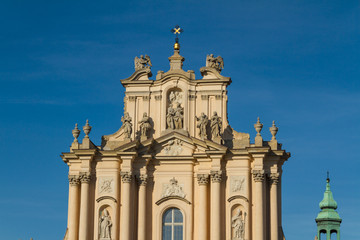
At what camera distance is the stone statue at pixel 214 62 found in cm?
3881

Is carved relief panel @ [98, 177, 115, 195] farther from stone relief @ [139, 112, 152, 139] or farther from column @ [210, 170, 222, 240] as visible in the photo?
column @ [210, 170, 222, 240]

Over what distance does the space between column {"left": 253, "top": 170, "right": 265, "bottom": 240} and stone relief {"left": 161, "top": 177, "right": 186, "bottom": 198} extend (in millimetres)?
2950

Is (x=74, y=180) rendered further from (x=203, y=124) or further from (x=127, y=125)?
(x=203, y=124)

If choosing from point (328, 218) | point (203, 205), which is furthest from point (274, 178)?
point (328, 218)

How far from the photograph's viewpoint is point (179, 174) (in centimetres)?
3756

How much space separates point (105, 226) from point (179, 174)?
143 inches

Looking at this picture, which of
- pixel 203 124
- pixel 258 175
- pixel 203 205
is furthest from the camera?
pixel 203 124

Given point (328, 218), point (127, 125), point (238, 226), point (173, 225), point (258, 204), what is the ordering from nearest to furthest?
point (238, 226)
point (258, 204)
point (173, 225)
point (127, 125)
point (328, 218)

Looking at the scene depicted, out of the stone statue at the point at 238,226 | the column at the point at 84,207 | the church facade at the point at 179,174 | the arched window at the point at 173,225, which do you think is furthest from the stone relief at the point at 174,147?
the stone statue at the point at 238,226

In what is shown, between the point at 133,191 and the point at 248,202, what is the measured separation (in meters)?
4.65

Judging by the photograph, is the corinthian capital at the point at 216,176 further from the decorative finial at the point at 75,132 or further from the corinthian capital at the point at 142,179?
the decorative finial at the point at 75,132

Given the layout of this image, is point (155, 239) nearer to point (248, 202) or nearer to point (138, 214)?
point (138, 214)

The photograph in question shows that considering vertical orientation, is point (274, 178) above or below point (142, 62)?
below

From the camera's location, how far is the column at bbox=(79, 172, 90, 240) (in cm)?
3666
